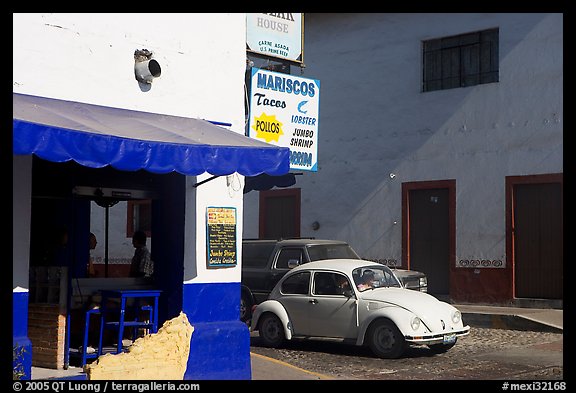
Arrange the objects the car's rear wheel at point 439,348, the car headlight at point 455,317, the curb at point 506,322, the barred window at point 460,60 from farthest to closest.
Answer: the barred window at point 460,60
the curb at point 506,322
the car's rear wheel at point 439,348
the car headlight at point 455,317

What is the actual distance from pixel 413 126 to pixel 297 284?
26.1 feet

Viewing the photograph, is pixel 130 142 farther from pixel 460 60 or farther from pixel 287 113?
pixel 460 60

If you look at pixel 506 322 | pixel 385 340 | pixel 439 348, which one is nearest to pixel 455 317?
pixel 439 348

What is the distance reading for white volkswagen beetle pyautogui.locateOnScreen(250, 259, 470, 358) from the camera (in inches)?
501

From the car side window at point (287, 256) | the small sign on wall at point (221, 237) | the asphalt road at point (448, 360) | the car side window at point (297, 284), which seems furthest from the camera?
the car side window at point (287, 256)

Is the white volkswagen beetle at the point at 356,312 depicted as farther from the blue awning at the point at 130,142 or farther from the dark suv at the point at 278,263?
the blue awning at the point at 130,142

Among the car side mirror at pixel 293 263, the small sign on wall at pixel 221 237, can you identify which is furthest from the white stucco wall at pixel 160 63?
the car side mirror at pixel 293 263

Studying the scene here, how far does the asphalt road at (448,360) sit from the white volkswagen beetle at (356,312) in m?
0.30

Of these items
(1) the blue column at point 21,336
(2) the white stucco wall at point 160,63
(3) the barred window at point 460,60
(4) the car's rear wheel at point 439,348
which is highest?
(3) the barred window at point 460,60

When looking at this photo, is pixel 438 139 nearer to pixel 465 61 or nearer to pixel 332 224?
pixel 465 61

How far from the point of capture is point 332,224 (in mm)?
22500

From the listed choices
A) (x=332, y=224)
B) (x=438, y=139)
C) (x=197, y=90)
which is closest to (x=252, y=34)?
(x=197, y=90)

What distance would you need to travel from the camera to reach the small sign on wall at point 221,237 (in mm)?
9914

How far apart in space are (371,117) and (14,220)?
47.3 ft
